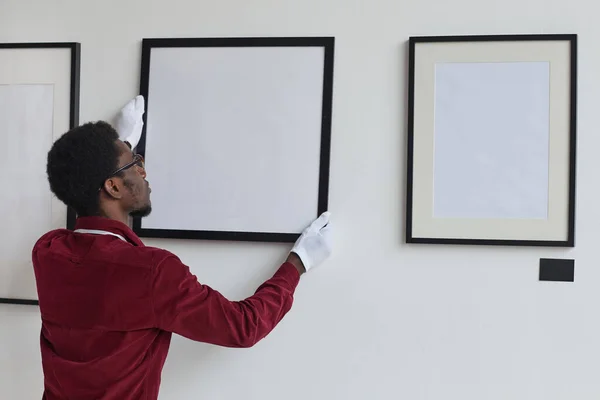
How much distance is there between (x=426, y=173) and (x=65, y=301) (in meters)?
0.89

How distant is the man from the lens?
1.19 m

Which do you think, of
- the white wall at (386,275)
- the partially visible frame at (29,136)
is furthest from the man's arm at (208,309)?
the partially visible frame at (29,136)

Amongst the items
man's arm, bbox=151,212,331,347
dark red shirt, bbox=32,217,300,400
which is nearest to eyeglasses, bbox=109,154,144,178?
dark red shirt, bbox=32,217,300,400

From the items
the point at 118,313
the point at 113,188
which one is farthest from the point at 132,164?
the point at 118,313

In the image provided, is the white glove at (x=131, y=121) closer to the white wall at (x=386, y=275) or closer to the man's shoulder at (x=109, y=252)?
the white wall at (x=386, y=275)

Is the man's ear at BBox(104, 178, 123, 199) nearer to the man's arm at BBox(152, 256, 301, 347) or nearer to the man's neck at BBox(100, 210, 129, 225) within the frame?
the man's neck at BBox(100, 210, 129, 225)

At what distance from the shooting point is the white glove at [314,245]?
1.45 meters

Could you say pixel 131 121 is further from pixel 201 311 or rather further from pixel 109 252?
pixel 201 311

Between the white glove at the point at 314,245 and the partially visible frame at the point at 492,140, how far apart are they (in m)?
0.21

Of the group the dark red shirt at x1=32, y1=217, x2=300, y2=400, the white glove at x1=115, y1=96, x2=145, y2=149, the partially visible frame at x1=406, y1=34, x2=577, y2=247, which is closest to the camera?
the dark red shirt at x1=32, y1=217, x2=300, y2=400

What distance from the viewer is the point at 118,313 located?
46.8 inches

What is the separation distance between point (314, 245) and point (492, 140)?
1.69 ft

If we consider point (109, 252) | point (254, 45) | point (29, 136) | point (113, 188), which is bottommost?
point (109, 252)

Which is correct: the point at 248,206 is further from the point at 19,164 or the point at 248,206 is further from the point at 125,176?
the point at 19,164
